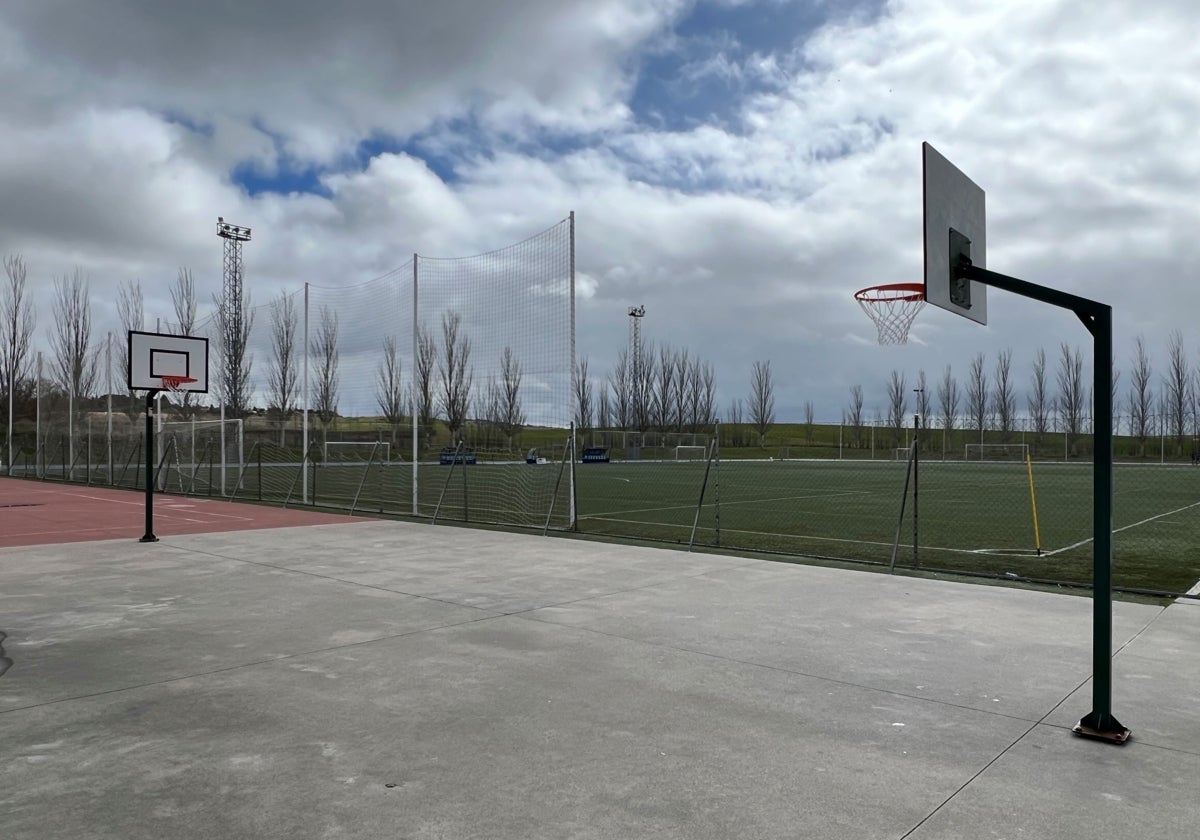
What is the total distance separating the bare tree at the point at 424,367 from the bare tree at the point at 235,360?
840cm

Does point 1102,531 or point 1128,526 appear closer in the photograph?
point 1102,531

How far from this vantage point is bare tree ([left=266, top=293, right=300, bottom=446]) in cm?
2427

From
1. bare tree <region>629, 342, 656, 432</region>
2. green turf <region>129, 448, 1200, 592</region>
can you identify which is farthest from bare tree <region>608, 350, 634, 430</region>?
green turf <region>129, 448, 1200, 592</region>

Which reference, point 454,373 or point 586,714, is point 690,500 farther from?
point 586,714

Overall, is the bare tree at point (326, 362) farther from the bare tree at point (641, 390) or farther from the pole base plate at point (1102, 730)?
the bare tree at point (641, 390)

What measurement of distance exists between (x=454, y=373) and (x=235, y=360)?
12753mm

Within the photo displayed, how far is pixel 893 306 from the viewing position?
14.8m

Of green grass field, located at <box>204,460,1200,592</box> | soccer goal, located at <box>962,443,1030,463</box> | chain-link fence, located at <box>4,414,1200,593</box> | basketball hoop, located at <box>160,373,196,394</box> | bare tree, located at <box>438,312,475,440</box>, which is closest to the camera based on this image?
green grass field, located at <box>204,460,1200,592</box>

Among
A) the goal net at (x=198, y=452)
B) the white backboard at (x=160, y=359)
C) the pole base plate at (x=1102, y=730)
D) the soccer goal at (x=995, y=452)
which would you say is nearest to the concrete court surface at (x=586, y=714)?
the pole base plate at (x=1102, y=730)

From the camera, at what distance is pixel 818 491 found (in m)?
26.5

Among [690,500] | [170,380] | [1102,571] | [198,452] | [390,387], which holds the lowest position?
[690,500]

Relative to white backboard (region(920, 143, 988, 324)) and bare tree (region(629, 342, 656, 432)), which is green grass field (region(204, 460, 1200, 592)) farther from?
bare tree (region(629, 342, 656, 432))

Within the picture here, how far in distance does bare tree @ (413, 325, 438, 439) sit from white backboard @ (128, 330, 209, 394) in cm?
443

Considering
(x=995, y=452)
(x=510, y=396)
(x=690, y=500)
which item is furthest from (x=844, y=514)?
(x=995, y=452)
